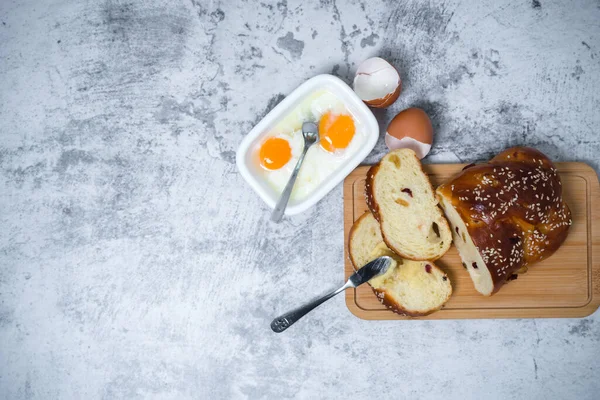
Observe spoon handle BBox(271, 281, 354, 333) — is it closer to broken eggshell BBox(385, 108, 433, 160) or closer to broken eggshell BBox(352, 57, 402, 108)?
broken eggshell BBox(385, 108, 433, 160)

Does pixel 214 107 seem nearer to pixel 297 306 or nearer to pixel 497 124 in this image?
pixel 297 306

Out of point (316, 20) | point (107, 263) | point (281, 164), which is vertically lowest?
point (107, 263)

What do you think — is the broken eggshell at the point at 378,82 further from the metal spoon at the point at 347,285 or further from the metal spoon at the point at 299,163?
the metal spoon at the point at 347,285

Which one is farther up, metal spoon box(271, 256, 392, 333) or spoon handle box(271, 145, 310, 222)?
spoon handle box(271, 145, 310, 222)

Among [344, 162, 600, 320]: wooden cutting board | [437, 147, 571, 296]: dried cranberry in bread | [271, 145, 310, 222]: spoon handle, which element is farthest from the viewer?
[344, 162, 600, 320]: wooden cutting board

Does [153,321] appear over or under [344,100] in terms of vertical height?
under

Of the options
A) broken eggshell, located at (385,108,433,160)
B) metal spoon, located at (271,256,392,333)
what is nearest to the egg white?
broken eggshell, located at (385,108,433,160)

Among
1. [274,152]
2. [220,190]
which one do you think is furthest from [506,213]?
[220,190]

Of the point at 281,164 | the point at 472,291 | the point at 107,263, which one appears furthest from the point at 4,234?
the point at 472,291
